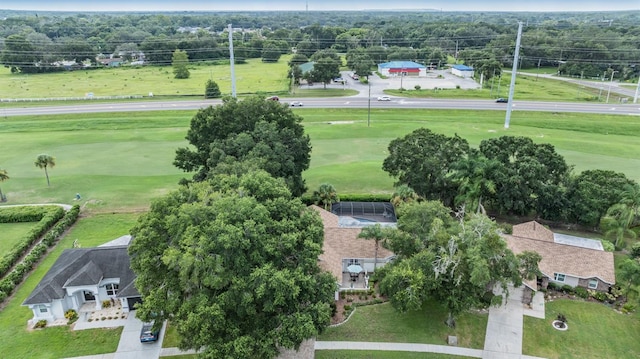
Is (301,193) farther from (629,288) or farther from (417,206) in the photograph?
(629,288)

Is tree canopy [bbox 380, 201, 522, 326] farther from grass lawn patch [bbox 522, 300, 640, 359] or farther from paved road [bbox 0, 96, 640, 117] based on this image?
paved road [bbox 0, 96, 640, 117]

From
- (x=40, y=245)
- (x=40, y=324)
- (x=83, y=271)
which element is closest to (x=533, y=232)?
(x=83, y=271)

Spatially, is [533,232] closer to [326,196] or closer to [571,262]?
[571,262]

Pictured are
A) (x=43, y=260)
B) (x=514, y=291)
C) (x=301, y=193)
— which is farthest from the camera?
(x=301, y=193)

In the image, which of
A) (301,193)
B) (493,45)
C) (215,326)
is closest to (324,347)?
(215,326)

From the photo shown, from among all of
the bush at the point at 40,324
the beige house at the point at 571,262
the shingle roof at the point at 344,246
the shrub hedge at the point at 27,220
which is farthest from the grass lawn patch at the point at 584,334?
the shrub hedge at the point at 27,220

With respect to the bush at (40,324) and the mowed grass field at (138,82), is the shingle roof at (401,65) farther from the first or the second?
the bush at (40,324)
